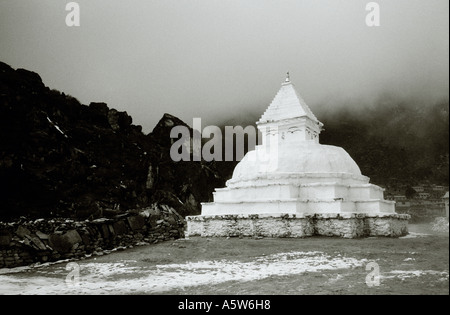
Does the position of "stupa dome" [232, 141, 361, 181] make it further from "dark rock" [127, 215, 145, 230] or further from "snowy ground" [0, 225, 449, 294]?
"dark rock" [127, 215, 145, 230]

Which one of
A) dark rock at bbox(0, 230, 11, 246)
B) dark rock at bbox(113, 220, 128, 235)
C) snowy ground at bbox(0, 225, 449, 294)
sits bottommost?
snowy ground at bbox(0, 225, 449, 294)

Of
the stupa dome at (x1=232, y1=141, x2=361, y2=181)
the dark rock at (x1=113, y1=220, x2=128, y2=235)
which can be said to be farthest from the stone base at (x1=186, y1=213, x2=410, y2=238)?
the dark rock at (x1=113, y1=220, x2=128, y2=235)

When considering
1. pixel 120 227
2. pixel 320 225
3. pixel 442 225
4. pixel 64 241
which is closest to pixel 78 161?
pixel 120 227

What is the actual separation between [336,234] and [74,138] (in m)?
26.1

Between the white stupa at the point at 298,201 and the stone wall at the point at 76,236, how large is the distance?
3156mm

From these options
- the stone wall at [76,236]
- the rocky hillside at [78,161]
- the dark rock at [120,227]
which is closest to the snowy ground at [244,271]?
the stone wall at [76,236]

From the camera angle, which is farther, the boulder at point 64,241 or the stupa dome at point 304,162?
the stupa dome at point 304,162

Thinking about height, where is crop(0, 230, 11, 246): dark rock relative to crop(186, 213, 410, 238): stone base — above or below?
above

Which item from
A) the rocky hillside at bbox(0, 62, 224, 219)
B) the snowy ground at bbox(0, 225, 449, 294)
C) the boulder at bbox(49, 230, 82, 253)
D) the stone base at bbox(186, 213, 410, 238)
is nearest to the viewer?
the snowy ground at bbox(0, 225, 449, 294)

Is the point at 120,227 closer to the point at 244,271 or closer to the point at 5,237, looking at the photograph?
the point at 5,237

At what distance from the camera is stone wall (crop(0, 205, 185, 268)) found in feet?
33.2

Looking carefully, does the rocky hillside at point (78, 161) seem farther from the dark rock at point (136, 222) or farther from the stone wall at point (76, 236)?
the stone wall at point (76, 236)

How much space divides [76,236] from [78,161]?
21772 millimetres

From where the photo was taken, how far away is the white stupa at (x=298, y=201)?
1591 cm
